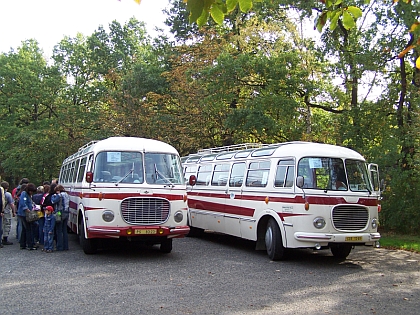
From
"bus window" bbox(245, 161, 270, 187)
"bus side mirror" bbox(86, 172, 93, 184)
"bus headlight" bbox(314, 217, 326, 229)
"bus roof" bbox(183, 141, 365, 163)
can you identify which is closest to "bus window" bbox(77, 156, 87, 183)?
"bus side mirror" bbox(86, 172, 93, 184)

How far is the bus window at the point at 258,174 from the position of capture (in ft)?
44.1

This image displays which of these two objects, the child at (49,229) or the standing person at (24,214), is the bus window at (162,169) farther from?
the standing person at (24,214)

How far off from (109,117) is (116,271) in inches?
899

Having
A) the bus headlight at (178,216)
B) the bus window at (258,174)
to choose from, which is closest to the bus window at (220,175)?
the bus window at (258,174)

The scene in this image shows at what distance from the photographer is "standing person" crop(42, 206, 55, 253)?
44.6ft

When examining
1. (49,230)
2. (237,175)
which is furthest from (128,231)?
(237,175)

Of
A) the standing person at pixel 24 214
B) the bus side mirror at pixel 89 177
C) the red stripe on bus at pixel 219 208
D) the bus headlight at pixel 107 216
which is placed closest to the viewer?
the bus headlight at pixel 107 216

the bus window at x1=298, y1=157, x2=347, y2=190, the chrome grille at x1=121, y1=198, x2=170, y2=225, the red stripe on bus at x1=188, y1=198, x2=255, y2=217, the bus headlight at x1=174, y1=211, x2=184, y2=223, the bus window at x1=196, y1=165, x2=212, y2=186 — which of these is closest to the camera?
the bus window at x1=298, y1=157, x2=347, y2=190

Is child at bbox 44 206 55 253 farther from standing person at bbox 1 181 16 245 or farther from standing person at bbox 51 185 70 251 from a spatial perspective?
standing person at bbox 1 181 16 245

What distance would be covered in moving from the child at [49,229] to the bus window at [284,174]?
604 centimetres

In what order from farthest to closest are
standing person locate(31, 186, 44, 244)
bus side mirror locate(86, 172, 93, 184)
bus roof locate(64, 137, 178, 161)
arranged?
standing person locate(31, 186, 44, 244), bus roof locate(64, 137, 178, 161), bus side mirror locate(86, 172, 93, 184)

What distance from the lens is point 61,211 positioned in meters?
13.7

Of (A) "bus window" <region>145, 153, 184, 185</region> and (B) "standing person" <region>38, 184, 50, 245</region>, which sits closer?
(A) "bus window" <region>145, 153, 184, 185</region>

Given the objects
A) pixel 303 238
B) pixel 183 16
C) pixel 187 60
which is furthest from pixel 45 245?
pixel 183 16
